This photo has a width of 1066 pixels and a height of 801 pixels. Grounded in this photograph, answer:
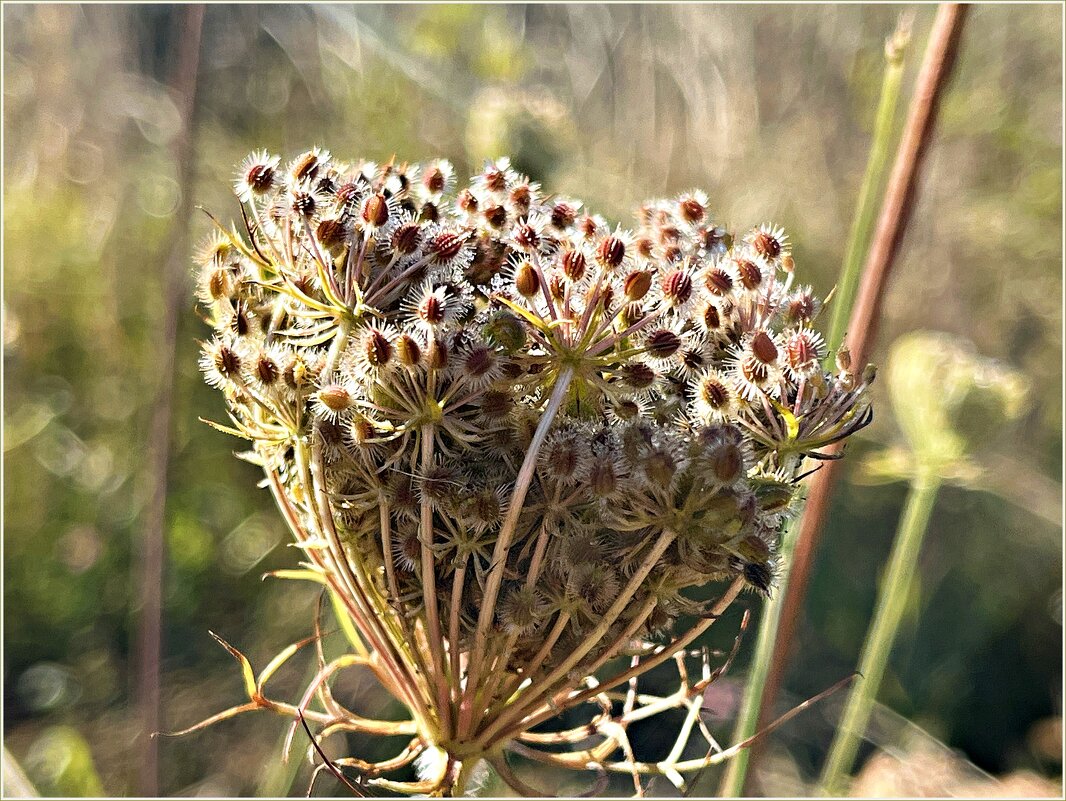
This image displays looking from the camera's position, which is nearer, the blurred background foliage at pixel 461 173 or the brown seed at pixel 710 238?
the brown seed at pixel 710 238

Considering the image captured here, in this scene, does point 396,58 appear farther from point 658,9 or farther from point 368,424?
point 658,9

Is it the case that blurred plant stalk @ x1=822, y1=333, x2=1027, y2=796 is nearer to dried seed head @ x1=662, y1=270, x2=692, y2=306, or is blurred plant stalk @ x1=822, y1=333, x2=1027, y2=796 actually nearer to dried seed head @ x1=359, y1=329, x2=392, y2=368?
dried seed head @ x1=662, y1=270, x2=692, y2=306

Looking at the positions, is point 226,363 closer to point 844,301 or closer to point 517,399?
point 517,399

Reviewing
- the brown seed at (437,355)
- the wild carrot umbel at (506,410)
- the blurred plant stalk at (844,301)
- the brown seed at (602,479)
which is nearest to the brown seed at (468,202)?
the wild carrot umbel at (506,410)

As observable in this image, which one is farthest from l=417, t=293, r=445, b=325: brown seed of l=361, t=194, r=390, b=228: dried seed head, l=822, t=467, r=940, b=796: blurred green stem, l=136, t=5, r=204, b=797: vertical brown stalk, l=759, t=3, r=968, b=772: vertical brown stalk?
l=136, t=5, r=204, b=797: vertical brown stalk

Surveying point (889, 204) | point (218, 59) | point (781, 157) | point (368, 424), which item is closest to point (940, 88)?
point (889, 204)

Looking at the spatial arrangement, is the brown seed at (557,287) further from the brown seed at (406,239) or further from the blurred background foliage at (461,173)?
the blurred background foliage at (461,173)
